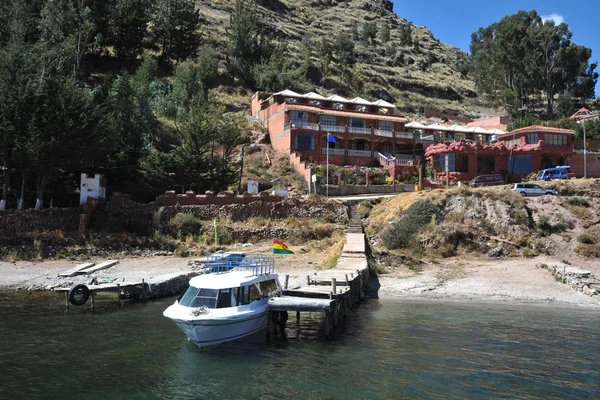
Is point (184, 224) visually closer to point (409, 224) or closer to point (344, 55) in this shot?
point (409, 224)

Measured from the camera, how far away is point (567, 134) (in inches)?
2482

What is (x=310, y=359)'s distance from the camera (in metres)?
18.0

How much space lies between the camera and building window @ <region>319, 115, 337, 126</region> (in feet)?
211

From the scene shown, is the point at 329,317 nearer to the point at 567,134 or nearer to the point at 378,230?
the point at 378,230

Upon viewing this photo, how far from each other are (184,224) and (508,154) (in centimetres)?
4106

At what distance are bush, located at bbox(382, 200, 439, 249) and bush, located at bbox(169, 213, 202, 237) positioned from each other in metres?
Answer: 16.2

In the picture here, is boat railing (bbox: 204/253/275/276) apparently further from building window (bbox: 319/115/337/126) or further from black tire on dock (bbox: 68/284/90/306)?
building window (bbox: 319/115/337/126)

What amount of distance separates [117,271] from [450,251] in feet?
82.3

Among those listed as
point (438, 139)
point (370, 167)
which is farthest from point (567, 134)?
point (370, 167)

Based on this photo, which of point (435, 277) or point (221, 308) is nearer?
point (221, 308)

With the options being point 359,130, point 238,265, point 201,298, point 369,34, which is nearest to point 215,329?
point 201,298

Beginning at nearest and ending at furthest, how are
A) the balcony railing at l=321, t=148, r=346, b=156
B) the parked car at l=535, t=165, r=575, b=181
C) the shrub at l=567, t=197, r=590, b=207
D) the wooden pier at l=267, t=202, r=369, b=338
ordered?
the wooden pier at l=267, t=202, r=369, b=338 → the shrub at l=567, t=197, r=590, b=207 → the parked car at l=535, t=165, r=575, b=181 → the balcony railing at l=321, t=148, r=346, b=156

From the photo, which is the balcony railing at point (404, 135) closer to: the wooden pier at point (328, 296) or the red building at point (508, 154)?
the red building at point (508, 154)

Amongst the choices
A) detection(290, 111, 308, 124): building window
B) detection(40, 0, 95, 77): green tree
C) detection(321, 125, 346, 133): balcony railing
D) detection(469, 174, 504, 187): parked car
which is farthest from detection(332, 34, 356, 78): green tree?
detection(469, 174, 504, 187): parked car
